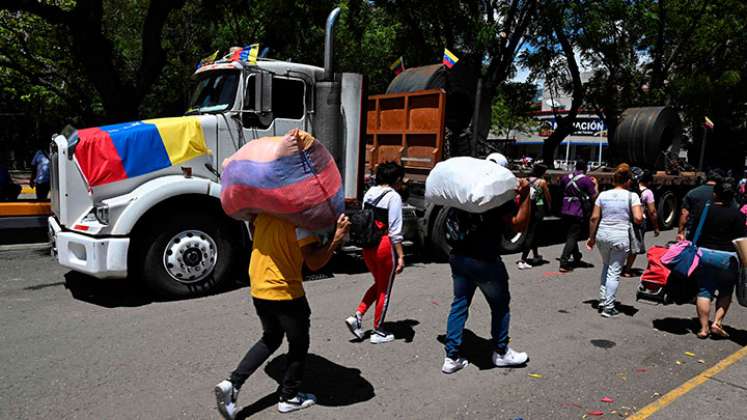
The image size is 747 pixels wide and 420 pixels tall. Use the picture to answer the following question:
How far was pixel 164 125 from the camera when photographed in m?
6.42

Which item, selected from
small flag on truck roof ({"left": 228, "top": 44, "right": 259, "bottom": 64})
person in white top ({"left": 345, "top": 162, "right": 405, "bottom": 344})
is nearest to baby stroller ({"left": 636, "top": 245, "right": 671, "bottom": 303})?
person in white top ({"left": 345, "top": 162, "right": 405, "bottom": 344})

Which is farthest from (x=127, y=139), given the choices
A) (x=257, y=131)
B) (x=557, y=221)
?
(x=557, y=221)

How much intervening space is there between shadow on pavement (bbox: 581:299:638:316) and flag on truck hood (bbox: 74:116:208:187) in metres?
4.74

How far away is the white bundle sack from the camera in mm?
4086

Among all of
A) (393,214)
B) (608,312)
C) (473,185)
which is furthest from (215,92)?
(608,312)

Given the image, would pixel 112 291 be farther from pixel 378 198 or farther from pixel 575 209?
pixel 575 209

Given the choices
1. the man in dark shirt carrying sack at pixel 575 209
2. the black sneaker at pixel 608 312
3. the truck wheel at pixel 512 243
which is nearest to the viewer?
the black sneaker at pixel 608 312

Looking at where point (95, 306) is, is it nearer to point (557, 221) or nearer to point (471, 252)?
point (471, 252)

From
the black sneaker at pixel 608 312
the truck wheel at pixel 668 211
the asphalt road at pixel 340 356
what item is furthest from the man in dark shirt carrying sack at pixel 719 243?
the truck wheel at pixel 668 211

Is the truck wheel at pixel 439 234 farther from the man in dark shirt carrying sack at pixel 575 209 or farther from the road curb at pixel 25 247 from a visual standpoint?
the road curb at pixel 25 247

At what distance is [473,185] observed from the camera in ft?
13.4

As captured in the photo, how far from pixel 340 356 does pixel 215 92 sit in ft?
12.6

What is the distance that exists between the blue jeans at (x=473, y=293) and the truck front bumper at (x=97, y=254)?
3.45 meters

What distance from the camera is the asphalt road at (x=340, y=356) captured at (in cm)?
390
